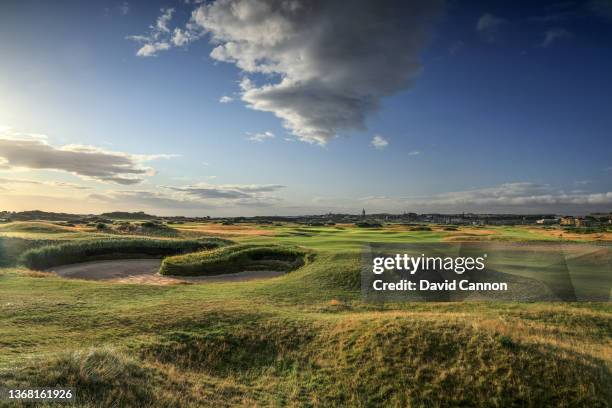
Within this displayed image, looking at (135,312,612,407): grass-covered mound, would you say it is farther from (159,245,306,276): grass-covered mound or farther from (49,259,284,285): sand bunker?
(159,245,306,276): grass-covered mound

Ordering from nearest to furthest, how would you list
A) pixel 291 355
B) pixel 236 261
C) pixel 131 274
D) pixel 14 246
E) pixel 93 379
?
pixel 93 379, pixel 291 355, pixel 14 246, pixel 131 274, pixel 236 261

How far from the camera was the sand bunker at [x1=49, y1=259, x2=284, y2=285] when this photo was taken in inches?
1124

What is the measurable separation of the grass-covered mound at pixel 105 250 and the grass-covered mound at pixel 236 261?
5411 mm

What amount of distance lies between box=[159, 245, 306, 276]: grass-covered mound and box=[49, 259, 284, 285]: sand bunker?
2.02ft

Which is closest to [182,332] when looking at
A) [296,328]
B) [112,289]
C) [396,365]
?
[296,328]

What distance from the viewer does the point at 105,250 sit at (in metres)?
34.4

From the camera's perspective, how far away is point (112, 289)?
21.1 metres

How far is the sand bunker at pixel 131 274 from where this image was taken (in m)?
28.5

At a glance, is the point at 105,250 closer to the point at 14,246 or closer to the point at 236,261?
the point at 14,246

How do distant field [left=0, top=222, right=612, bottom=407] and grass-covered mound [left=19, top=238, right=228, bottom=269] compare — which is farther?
grass-covered mound [left=19, top=238, right=228, bottom=269]

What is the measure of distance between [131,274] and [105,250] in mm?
5984

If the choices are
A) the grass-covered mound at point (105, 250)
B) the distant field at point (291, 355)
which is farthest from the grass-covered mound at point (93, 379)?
the grass-covered mound at point (105, 250)

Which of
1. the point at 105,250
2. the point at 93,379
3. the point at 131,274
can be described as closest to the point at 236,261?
the point at 131,274

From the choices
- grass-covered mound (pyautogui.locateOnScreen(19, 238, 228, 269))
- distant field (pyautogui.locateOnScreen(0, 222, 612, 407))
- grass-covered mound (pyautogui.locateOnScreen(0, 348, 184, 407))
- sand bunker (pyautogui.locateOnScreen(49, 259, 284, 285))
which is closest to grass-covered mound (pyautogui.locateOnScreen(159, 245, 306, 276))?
sand bunker (pyautogui.locateOnScreen(49, 259, 284, 285))
